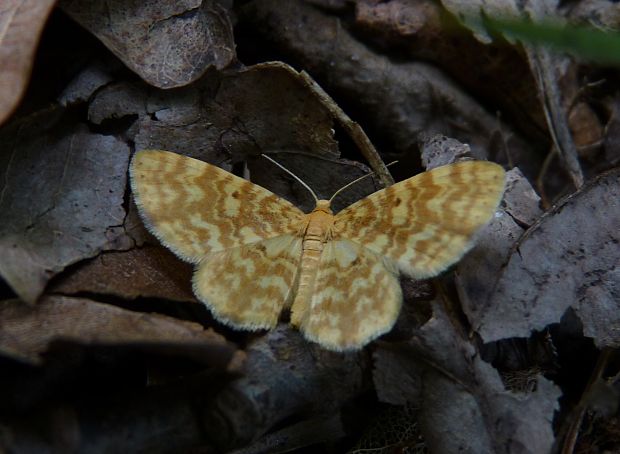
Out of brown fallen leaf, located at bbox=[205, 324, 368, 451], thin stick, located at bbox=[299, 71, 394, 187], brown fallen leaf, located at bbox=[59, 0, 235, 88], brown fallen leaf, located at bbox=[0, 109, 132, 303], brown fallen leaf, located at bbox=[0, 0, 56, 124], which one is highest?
brown fallen leaf, located at bbox=[0, 0, 56, 124]

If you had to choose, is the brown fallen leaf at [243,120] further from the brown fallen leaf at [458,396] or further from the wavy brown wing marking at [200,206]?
the brown fallen leaf at [458,396]

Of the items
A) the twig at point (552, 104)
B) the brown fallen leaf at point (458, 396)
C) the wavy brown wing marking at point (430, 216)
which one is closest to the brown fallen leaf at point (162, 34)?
the wavy brown wing marking at point (430, 216)

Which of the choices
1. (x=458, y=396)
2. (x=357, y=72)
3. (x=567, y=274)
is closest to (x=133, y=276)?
(x=458, y=396)

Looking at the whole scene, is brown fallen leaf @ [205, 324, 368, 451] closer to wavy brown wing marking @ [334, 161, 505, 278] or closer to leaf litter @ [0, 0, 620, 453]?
leaf litter @ [0, 0, 620, 453]

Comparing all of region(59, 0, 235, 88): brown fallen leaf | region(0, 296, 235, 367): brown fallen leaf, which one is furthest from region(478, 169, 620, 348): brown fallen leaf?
region(59, 0, 235, 88): brown fallen leaf

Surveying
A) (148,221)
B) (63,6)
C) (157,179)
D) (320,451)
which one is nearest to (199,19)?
(63,6)

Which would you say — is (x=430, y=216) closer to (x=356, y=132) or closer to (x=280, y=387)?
(x=356, y=132)
